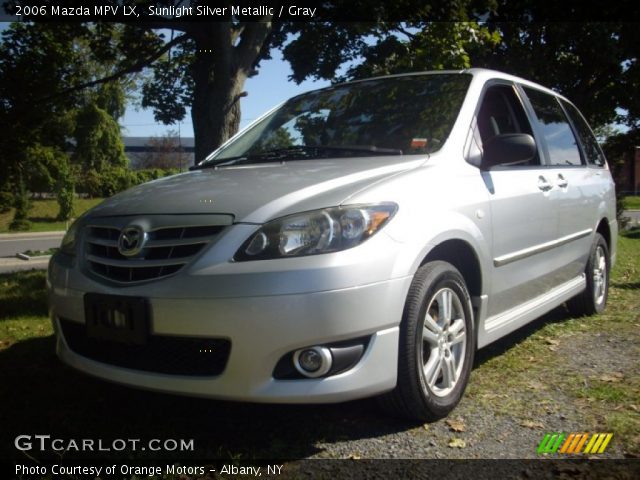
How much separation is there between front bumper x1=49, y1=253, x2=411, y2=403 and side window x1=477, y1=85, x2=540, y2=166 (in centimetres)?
169

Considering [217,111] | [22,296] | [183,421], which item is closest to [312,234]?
[183,421]

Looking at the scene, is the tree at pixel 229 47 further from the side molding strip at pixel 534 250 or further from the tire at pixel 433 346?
the tire at pixel 433 346

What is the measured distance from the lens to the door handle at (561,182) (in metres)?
4.13

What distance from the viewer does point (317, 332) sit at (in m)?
2.34

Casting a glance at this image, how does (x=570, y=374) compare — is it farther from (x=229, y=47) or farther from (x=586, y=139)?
(x=229, y=47)

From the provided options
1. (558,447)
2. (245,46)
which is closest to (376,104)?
(558,447)

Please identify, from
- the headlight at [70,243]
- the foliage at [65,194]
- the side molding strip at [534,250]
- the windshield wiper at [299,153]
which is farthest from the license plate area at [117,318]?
the foliage at [65,194]

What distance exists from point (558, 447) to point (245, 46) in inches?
265

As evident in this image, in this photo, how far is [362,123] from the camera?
11.8 feet

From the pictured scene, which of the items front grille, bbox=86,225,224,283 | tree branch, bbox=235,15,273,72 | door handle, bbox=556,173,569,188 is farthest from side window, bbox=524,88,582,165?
tree branch, bbox=235,15,273,72

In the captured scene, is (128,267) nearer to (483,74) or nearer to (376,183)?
(376,183)

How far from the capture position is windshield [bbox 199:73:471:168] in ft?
10.9

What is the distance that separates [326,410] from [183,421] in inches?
28.5

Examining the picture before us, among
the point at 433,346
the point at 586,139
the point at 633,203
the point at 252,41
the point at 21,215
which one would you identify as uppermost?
the point at 252,41
